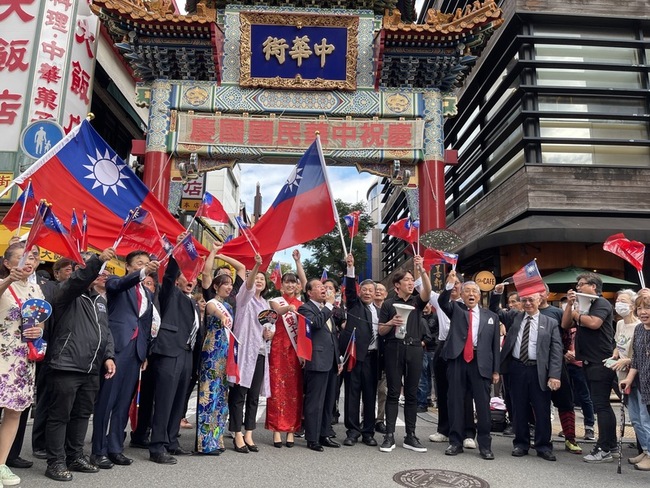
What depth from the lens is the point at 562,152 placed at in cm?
1539

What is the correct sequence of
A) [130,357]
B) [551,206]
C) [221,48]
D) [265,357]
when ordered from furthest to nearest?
[551,206]
[221,48]
[265,357]
[130,357]

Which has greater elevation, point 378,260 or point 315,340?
point 378,260

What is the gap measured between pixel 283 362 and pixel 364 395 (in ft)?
3.69

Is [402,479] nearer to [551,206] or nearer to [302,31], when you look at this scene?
[302,31]

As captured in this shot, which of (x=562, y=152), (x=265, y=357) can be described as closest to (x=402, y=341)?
(x=265, y=357)

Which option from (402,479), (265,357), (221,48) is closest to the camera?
(402,479)

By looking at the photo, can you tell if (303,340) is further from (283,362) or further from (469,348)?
(469,348)

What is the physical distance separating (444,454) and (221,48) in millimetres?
10248

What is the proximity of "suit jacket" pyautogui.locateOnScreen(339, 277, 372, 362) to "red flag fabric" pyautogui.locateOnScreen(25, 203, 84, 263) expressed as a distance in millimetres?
3080

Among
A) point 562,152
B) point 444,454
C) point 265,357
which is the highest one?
point 562,152

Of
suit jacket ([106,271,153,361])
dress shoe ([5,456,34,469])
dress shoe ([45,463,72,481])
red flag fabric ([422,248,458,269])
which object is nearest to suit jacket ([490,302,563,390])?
red flag fabric ([422,248,458,269])

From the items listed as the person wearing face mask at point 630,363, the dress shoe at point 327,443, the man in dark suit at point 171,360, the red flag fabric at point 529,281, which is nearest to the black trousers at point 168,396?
the man in dark suit at point 171,360

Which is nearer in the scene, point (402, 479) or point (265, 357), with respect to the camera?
point (402, 479)

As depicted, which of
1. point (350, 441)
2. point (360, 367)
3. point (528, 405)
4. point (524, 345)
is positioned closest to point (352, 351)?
point (360, 367)
